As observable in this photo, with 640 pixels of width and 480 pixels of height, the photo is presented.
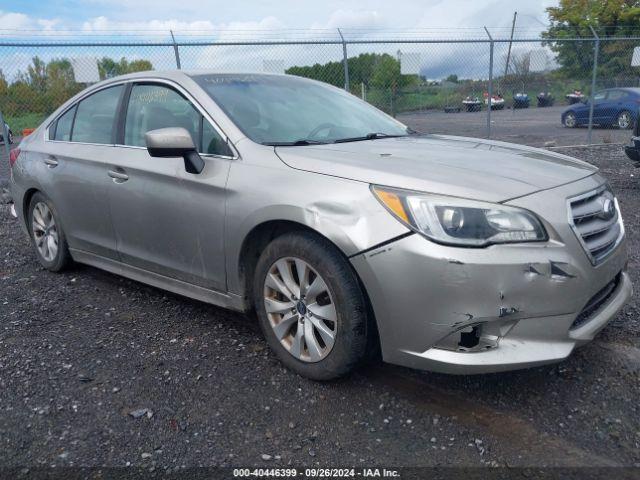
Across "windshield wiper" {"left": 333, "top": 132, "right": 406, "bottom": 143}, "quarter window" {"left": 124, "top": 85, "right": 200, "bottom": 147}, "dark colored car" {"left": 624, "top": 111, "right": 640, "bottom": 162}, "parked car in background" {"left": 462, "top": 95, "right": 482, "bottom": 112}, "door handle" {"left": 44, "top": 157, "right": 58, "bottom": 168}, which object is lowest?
"dark colored car" {"left": 624, "top": 111, "right": 640, "bottom": 162}

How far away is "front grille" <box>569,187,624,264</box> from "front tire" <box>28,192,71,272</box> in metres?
3.65

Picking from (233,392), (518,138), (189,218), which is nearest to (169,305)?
(189,218)

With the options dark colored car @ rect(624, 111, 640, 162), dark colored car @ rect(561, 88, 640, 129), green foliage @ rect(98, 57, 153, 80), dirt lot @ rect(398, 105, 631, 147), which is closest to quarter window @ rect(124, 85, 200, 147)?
green foliage @ rect(98, 57, 153, 80)

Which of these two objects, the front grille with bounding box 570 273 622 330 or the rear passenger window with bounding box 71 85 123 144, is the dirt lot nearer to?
the rear passenger window with bounding box 71 85 123 144

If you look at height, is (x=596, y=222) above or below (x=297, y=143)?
below

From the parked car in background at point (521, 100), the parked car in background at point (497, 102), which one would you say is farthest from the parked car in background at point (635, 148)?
the parked car in background at point (521, 100)

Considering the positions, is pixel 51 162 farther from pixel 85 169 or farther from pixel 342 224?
pixel 342 224

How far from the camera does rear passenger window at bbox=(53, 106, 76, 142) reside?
4426mm

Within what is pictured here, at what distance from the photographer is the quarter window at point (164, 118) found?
328cm

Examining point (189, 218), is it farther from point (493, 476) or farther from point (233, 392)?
point (493, 476)

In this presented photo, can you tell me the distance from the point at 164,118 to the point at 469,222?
2136 mm

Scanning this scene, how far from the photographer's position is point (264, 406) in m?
2.73

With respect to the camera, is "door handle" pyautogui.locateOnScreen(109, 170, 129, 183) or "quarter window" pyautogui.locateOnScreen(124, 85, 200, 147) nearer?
"quarter window" pyautogui.locateOnScreen(124, 85, 200, 147)

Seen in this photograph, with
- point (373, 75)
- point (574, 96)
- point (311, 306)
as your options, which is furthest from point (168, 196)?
point (574, 96)
